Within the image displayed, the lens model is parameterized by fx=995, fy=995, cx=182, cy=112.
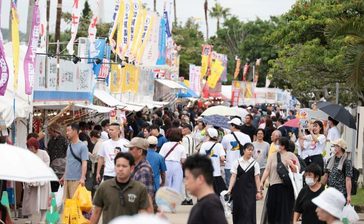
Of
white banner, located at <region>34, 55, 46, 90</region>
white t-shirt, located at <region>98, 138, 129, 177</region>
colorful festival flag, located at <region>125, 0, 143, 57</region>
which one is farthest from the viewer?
colorful festival flag, located at <region>125, 0, 143, 57</region>

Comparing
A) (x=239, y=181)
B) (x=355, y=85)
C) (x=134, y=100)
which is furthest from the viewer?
(x=134, y=100)

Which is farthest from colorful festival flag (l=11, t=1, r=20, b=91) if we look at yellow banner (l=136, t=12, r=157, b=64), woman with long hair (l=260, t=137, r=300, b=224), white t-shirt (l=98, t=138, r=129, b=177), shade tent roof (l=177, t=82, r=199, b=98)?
shade tent roof (l=177, t=82, r=199, b=98)

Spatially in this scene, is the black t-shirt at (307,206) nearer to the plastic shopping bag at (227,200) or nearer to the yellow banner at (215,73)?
the plastic shopping bag at (227,200)

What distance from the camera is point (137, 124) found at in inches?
1220

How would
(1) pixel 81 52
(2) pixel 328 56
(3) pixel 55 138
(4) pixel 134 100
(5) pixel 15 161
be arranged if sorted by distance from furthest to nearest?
1. (4) pixel 134 100
2. (2) pixel 328 56
3. (1) pixel 81 52
4. (3) pixel 55 138
5. (5) pixel 15 161

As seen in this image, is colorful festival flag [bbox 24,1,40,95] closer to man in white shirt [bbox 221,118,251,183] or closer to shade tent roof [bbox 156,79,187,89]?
man in white shirt [bbox 221,118,251,183]

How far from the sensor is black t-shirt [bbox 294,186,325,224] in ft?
36.3

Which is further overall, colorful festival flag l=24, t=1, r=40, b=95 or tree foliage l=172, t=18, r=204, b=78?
tree foliage l=172, t=18, r=204, b=78

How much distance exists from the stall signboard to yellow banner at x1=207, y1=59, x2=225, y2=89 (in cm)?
3315

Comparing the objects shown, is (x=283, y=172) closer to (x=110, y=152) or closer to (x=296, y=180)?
(x=296, y=180)

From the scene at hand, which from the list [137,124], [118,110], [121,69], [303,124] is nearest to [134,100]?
[121,69]

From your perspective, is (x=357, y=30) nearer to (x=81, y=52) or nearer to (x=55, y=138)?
(x=55, y=138)

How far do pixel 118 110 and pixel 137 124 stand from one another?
2.53m

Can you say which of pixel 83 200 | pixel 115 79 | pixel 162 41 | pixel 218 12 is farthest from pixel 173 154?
pixel 218 12
